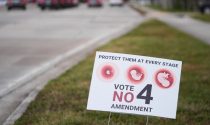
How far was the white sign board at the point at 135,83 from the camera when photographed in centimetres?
650

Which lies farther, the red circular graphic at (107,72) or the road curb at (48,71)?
the road curb at (48,71)

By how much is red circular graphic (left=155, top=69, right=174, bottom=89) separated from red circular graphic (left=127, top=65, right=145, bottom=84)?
0.58 feet

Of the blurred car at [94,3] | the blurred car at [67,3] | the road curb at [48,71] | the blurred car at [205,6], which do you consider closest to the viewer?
the road curb at [48,71]

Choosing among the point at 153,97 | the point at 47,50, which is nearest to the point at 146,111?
the point at 153,97

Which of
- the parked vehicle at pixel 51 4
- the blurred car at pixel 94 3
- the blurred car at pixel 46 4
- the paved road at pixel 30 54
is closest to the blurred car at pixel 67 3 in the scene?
the parked vehicle at pixel 51 4

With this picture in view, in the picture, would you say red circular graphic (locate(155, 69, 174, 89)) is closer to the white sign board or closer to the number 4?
the white sign board

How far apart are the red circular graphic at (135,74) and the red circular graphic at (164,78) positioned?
0.58 feet

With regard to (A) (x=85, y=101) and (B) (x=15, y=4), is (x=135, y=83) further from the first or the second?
(B) (x=15, y=4)

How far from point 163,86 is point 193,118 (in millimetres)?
1474

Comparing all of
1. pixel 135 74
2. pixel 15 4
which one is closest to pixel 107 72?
pixel 135 74

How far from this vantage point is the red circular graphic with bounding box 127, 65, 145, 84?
655cm

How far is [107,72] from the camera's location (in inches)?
260

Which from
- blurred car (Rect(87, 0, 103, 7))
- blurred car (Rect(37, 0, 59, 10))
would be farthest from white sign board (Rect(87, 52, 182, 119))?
blurred car (Rect(87, 0, 103, 7))

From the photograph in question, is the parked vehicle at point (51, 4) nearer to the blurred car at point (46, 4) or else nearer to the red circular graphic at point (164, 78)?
the blurred car at point (46, 4)
